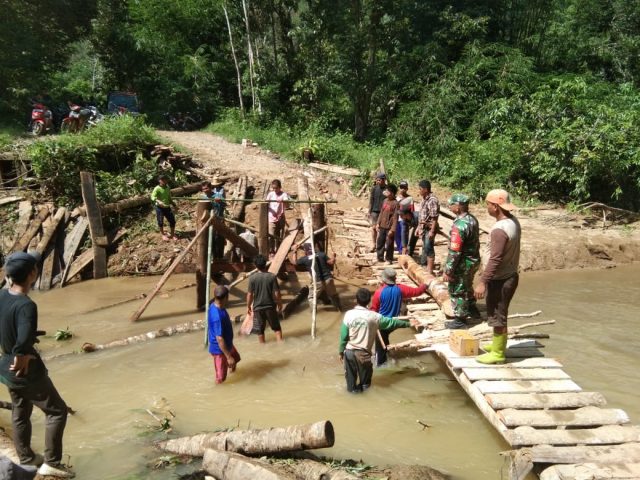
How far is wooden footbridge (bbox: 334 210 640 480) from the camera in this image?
13.2ft

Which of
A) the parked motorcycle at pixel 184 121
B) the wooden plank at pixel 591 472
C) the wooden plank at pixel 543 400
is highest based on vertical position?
the parked motorcycle at pixel 184 121

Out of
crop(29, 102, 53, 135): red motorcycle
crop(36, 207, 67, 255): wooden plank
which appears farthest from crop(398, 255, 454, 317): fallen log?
crop(29, 102, 53, 135): red motorcycle

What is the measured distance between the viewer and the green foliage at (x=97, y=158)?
41.8ft

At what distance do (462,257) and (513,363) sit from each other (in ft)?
4.89

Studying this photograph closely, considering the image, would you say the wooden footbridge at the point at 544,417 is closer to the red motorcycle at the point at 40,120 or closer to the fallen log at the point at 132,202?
the fallen log at the point at 132,202

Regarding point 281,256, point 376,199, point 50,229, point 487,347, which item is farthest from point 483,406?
point 50,229

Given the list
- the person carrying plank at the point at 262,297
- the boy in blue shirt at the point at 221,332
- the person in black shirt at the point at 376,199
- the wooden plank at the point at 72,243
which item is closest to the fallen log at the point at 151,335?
the person carrying plank at the point at 262,297

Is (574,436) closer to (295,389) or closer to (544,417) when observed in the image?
(544,417)

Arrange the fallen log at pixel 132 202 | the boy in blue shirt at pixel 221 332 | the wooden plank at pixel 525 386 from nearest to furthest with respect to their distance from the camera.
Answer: the wooden plank at pixel 525 386, the boy in blue shirt at pixel 221 332, the fallen log at pixel 132 202

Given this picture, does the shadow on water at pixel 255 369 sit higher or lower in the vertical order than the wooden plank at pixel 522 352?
lower

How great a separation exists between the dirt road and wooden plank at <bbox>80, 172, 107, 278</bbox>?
437 centimetres

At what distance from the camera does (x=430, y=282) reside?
8320mm

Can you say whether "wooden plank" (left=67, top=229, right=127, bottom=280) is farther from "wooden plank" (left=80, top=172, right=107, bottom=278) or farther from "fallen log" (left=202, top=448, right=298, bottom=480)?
"fallen log" (left=202, top=448, right=298, bottom=480)

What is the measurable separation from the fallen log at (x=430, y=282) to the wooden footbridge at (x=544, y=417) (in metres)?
0.95
